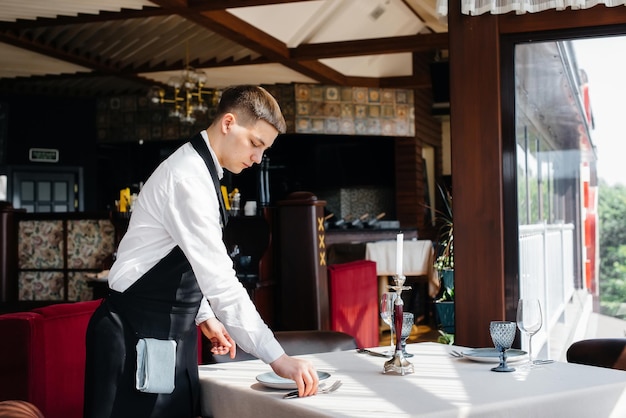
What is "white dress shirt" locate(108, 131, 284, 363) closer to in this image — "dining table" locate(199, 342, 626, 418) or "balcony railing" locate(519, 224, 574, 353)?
"dining table" locate(199, 342, 626, 418)

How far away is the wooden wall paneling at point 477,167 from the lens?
3508 millimetres

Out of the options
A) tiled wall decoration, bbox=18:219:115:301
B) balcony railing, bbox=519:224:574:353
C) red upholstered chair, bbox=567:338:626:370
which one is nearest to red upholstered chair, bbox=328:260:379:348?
tiled wall decoration, bbox=18:219:115:301

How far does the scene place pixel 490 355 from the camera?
8.28 ft

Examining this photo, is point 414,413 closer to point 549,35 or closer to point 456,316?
point 456,316

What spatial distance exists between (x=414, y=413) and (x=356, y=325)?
→ 456 cm

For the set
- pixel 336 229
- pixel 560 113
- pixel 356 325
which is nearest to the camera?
pixel 560 113

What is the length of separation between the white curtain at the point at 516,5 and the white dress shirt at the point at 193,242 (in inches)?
66.9

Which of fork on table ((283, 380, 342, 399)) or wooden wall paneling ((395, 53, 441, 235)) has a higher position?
wooden wall paneling ((395, 53, 441, 235))

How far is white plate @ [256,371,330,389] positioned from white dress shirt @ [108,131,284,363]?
148 mm

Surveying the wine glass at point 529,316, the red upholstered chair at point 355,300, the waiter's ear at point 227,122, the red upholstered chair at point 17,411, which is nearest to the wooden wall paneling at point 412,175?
the red upholstered chair at point 355,300

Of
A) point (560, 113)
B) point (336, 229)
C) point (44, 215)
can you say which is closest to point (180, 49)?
point (336, 229)

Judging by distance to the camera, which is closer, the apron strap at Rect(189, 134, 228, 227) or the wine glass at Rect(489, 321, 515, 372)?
the apron strap at Rect(189, 134, 228, 227)

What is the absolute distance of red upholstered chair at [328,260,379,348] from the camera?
600cm

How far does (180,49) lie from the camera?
1070 centimetres
